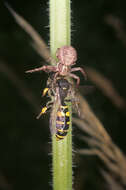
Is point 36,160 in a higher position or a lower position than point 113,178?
higher

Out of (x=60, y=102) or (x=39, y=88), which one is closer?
(x=60, y=102)

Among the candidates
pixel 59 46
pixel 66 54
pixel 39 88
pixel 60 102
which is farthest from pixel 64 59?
pixel 39 88

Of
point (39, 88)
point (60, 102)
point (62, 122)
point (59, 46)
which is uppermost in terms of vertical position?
point (39, 88)

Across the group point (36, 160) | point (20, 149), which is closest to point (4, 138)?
point (20, 149)

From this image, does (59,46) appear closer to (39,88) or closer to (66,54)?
(66,54)

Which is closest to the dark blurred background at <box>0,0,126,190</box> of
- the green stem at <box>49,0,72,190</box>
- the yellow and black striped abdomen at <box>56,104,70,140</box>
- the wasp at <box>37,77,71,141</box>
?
the wasp at <box>37,77,71,141</box>

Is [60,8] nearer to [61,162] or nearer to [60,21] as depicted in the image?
[60,21]

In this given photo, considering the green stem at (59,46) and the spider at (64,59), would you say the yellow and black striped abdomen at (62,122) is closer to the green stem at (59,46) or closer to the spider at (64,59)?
the green stem at (59,46)
